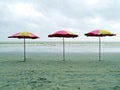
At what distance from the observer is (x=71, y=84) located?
9.82m

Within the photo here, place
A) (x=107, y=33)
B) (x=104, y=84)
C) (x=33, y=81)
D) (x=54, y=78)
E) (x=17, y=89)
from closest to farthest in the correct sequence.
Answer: (x=17, y=89) → (x=104, y=84) → (x=33, y=81) → (x=54, y=78) → (x=107, y=33)

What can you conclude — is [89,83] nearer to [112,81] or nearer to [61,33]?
[112,81]

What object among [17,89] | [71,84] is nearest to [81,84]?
[71,84]

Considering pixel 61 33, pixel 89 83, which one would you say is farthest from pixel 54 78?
pixel 61 33

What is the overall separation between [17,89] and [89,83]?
238 cm

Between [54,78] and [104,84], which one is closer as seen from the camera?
[104,84]

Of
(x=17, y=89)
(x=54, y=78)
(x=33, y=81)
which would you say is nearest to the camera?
(x=17, y=89)

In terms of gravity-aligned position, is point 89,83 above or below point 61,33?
below

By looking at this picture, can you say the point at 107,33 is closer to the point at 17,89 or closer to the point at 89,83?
the point at 89,83

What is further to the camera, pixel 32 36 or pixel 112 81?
pixel 32 36

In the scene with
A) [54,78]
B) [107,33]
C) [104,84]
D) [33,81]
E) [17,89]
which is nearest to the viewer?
[17,89]

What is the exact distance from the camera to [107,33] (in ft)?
61.7

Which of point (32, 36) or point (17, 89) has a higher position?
point (32, 36)

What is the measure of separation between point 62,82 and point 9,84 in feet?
5.67
